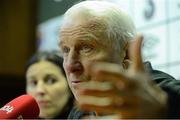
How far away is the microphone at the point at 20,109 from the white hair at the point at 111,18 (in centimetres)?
27

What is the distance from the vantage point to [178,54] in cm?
233

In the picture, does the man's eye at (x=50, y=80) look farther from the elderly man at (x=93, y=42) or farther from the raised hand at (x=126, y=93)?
the raised hand at (x=126, y=93)

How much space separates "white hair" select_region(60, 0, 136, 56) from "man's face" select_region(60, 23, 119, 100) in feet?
0.07

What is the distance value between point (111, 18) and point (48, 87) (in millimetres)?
963

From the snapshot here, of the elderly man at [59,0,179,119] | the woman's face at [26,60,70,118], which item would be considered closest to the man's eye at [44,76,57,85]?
the woman's face at [26,60,70,118]

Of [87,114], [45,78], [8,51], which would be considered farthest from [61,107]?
[8,51]

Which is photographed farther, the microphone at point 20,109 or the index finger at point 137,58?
the microphone at point 20,109

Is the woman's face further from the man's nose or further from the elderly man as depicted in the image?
the man's nose

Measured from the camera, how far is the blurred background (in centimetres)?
238

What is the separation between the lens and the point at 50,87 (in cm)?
234

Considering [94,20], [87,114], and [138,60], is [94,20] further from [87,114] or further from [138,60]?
[138,60]

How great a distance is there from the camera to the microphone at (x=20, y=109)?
1312 millimetres

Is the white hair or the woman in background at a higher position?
the white hair

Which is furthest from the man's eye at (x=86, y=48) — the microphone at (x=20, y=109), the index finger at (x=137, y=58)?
the index finger at (x=137, y=58)
